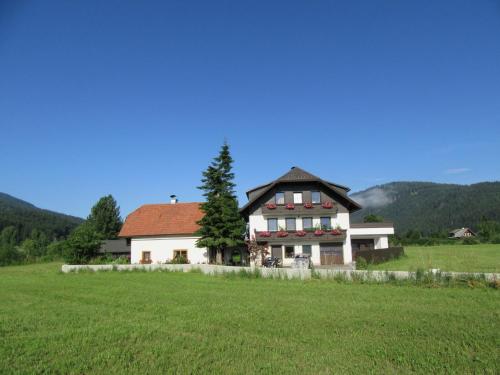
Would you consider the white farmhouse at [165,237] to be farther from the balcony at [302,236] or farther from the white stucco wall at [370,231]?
the white stucco wall at [370,231]

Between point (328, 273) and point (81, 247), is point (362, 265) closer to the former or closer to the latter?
point (328, 273)

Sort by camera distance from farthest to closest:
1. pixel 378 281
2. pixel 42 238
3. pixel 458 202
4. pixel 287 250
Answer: pixel 458 202 < pixel 42 238 < pixel 287 250 < pixel 378 281

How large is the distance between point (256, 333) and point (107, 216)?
7315 cm

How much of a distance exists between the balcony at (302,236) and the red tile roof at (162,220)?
7.85 m

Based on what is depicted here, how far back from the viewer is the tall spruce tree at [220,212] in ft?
105

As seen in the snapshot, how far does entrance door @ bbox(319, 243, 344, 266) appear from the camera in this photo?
34000 millimetres

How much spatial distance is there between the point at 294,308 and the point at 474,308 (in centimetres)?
494

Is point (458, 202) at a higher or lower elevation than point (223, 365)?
higher

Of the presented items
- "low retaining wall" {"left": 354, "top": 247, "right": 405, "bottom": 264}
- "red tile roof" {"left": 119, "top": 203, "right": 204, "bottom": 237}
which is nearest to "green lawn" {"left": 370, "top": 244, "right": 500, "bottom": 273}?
"low retaining wall" {"left": 354, "top": 247, "right": 405, "bottom": 264}

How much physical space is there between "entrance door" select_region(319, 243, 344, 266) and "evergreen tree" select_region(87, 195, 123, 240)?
50.4m

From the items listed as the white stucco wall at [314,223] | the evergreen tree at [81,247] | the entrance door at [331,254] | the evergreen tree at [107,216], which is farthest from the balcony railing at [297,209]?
the evergreen tree at [107,216]

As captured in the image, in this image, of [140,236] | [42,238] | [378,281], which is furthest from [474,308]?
[42,238]

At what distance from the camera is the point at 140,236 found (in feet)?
127

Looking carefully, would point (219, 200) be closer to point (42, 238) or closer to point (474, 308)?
point (474, 308)
